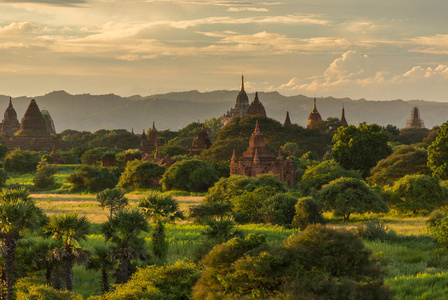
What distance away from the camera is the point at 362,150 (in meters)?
73.0

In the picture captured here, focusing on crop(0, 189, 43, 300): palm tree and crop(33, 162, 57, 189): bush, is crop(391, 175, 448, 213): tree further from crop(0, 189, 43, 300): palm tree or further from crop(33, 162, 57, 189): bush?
crop(33, 162, 57, 189): bush

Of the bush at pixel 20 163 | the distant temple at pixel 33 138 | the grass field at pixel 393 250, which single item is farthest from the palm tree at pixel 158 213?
the distant temple at pixel 33 138

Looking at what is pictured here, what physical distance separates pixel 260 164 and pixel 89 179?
2446 centimetres

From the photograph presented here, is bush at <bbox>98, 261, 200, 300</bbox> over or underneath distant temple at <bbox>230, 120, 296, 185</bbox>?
underneath

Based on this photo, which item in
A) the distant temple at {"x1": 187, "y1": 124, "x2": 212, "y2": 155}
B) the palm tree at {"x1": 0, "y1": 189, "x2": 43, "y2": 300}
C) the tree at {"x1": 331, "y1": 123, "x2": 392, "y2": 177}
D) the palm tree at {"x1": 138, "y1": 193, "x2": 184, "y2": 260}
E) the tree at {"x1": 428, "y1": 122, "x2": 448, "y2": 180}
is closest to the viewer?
the palm tree at {"x1": 0, "y1": 189, "x2": 43, "y2": 300}

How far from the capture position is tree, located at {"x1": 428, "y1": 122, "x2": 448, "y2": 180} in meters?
61.2

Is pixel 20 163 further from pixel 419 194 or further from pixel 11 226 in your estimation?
pixel 11 226

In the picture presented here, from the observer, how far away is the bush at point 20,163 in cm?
10019

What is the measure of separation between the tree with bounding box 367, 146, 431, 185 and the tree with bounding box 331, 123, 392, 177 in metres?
5.20

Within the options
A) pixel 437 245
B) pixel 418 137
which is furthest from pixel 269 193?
pixel 418 137

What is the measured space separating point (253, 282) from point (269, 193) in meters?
31.6

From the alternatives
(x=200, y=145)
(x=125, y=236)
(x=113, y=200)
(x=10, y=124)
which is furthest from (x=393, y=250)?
(x=10, y=124)

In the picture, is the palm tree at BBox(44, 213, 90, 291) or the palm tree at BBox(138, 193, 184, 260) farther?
the palm tree at BBox(138, 193, 184, 260)

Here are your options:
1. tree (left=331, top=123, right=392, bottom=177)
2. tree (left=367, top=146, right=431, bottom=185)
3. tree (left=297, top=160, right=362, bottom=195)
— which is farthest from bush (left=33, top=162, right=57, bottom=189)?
tree (left=367, top=146, right=431, bottom=185)
